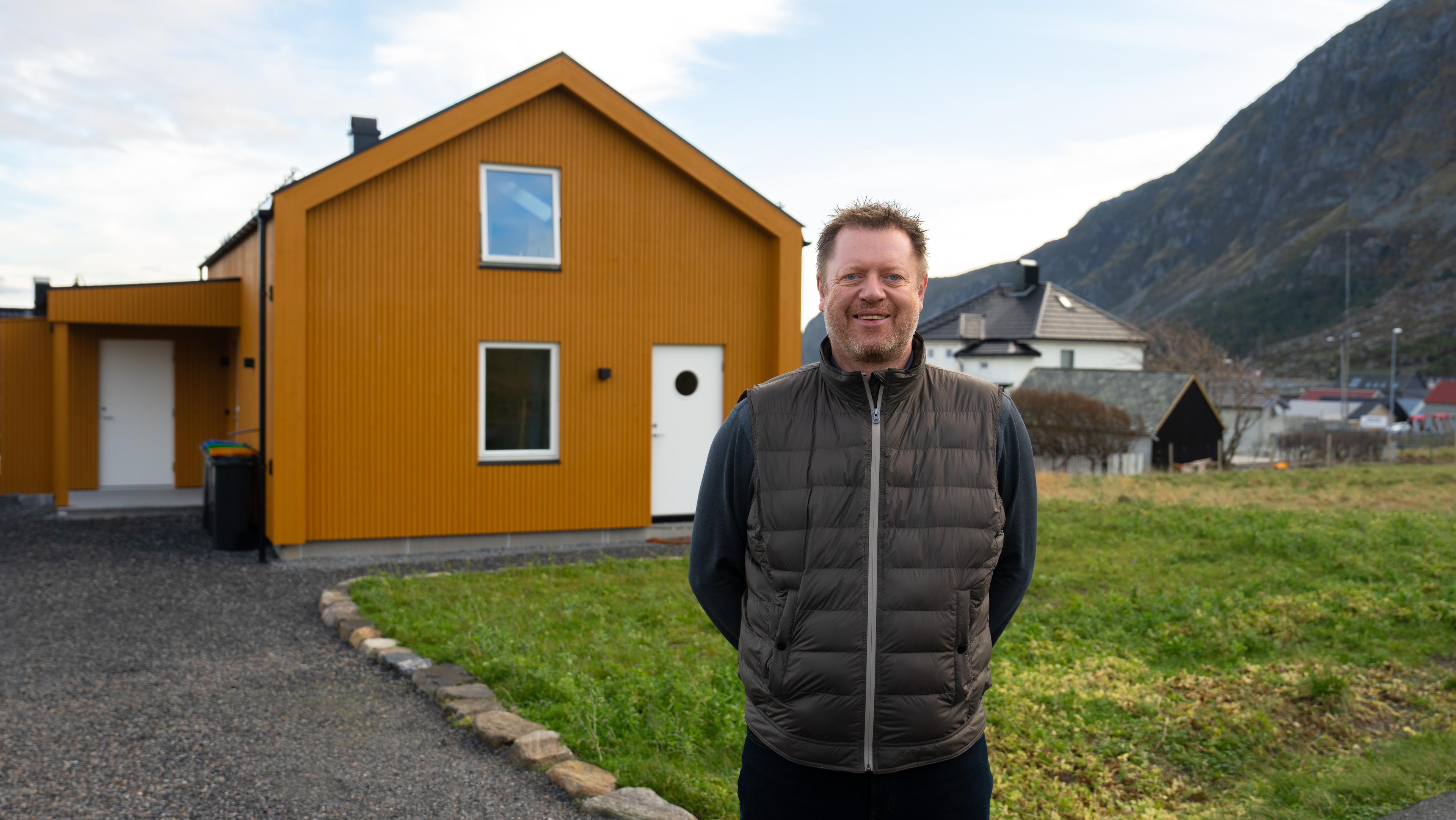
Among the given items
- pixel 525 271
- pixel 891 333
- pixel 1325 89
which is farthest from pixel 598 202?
pixel 1325 89

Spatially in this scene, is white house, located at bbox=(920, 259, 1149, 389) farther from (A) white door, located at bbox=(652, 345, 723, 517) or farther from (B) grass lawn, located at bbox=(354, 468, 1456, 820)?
(B) grass lawn, located at bbox=(354, 468, 1456, 820)

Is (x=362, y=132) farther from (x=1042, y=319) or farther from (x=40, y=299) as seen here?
(x=1042, y=319)

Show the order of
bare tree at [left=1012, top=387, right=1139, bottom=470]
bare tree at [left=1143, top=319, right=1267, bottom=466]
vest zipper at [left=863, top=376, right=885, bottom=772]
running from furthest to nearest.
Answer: bare tree at [left=1143, top=319, right=1267, bottom=466]
bare tree at [left=1012, top=387, right=1139, bottom=470]
vest zipper at [left=863, top=376, right=885, bottom=772]

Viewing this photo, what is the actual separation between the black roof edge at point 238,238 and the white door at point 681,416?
4.43m

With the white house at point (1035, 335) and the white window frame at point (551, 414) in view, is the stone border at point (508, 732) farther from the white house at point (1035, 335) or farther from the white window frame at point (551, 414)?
the white house at point (1035, 335)

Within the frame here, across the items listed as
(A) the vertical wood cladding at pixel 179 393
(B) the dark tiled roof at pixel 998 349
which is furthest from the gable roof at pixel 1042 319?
(A) the vertical wood cladding at pixel 179 393

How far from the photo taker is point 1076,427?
1302 inches

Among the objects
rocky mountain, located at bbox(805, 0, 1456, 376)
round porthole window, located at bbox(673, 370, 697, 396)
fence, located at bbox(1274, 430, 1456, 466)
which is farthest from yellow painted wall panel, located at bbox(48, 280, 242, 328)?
rocky mountain, located at bbox(805, 0, 1456, 376)

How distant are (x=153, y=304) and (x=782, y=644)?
13.4 metres

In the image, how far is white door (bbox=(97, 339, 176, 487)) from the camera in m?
15.1

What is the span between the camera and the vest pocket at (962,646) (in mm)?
2449

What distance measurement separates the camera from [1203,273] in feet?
508

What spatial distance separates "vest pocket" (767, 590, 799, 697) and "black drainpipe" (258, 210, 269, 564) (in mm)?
9373

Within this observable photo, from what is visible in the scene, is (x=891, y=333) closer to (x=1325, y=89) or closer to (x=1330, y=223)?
(x=1330, y=223)
